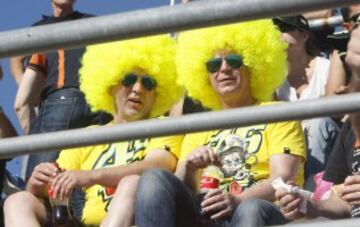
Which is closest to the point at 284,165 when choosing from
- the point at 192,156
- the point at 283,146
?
the point at 283,146

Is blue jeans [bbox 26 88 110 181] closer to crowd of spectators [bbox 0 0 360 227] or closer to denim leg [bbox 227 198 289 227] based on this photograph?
crowd of spectators [bbox 0 0 360 227]

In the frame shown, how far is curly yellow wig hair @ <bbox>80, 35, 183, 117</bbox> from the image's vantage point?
192 inches

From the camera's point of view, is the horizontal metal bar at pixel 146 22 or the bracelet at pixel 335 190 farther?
the bracelet at pixel 335 190

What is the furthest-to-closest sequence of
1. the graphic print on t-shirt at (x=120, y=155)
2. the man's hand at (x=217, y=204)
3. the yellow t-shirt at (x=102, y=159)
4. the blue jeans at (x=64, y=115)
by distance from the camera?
the blue jeans at (x=64, y=115) < the graphic print on t-shirt at (x=120, y=155) < the yellow t-shirt at (x=102, y=159) < the man's hand at (x=217, y=204)

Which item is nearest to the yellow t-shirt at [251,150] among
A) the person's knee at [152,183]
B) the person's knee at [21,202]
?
the person's knee at [152,183]

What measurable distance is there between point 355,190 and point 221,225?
73 centimetres

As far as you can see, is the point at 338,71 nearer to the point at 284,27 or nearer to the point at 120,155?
the point at 284,27

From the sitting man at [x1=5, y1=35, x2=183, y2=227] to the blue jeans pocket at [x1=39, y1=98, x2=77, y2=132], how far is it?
13cm

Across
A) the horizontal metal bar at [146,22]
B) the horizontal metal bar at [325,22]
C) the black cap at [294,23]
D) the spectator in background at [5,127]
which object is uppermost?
the horizontal metal bar at [146,22]

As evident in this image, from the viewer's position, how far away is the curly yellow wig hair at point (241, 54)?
4.70m

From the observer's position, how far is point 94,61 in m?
5.09

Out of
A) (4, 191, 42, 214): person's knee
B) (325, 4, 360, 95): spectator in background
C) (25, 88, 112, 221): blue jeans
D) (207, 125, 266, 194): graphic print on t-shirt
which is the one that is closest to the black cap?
(325, 4, 360, 95): spectator in background

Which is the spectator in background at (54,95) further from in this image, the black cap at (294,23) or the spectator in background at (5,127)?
the black cap at (294,23)

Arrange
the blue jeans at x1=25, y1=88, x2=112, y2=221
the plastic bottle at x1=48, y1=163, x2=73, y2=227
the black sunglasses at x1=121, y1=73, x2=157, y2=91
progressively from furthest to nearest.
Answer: the blue jeans at x1=25, y1=88, x2=112, y2=221
the black sunglasses at x1=121, y1=73, x2=157, y2=91
the plastic bottle at x1=48, y1=163, x2=73, y2=227
